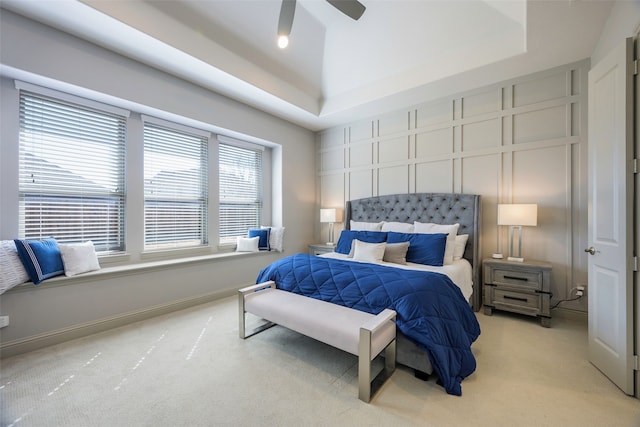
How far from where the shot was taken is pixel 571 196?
2939mm

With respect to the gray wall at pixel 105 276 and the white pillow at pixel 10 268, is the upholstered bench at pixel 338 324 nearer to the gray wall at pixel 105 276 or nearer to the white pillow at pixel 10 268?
the gray wall at pixel 105 276

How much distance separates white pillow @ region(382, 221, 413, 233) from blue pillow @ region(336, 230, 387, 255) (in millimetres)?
245

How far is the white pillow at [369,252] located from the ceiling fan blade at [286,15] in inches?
92.8

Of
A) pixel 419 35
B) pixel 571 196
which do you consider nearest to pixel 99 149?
pixel 419 35

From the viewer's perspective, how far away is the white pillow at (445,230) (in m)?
3.14

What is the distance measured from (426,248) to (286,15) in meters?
2.77

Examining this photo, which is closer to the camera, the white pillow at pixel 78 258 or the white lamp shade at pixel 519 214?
the white pillow at pixel 78 258

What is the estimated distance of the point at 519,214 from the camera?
115 inches

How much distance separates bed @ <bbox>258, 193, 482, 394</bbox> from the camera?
187cm

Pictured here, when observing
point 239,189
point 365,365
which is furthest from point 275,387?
point 239,189

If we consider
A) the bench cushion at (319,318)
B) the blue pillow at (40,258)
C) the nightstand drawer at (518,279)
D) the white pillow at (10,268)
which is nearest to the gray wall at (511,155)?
the nightstand drawer at (518,279)

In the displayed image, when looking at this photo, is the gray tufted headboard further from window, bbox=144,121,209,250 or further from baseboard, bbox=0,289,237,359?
baseboard, bbox=0,289,237,359

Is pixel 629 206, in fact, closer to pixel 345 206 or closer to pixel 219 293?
pixel 345 206

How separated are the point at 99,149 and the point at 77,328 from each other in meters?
1.93
